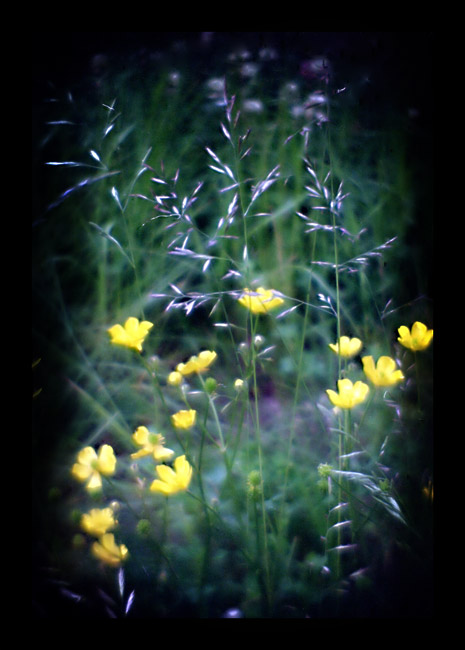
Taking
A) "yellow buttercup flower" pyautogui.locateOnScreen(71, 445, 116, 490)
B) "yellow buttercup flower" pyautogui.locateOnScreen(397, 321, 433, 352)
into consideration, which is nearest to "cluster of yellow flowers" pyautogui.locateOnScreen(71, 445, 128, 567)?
"yellow buttercup flower" pyautogui.locateOnScreen(71, 445, 116, 490)

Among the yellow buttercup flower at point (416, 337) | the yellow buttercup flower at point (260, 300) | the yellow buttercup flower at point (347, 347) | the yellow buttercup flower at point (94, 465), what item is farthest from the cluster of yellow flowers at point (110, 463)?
the yellow buttercup flower at point (416, 337)

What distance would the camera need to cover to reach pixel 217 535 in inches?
46.2

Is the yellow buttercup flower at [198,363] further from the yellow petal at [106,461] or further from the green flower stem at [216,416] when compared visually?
the yellow petal at [106,461]

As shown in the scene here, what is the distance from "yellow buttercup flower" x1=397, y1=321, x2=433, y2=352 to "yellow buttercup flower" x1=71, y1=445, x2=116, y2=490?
0.66 meters

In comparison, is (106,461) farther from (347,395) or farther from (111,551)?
(347,395)

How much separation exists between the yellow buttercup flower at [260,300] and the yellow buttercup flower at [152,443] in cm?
33

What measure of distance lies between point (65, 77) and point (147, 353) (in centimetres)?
61

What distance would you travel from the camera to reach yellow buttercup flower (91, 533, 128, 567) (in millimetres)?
1166

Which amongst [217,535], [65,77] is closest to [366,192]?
[65,77]

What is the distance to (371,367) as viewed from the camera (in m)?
1.16

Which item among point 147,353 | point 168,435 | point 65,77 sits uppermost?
point 65,77

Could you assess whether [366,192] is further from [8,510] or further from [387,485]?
[8,510]

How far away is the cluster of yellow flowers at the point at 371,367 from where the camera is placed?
1.13 meters

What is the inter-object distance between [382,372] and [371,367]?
2 cm
